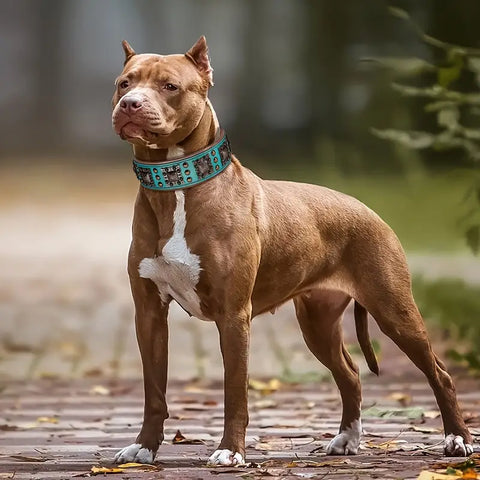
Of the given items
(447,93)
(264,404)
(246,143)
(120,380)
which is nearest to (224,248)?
(264,404)

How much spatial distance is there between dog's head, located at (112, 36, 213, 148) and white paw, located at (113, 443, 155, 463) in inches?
48.5

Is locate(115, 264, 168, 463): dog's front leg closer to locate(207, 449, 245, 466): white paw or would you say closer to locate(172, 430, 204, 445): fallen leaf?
locate(207, 449, 245, 466): white paw

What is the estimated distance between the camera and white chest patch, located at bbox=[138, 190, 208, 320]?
4.72m

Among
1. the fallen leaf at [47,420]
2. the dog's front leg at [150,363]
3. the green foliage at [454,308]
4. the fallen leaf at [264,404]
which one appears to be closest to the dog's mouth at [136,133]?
the dog's front leg at [150,363]

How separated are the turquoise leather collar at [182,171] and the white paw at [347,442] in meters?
1.32

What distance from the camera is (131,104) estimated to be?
451cm

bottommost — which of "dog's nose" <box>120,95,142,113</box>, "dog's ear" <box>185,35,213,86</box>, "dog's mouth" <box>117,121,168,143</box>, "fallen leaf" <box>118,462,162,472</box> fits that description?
"fallen leaf" <box>118,462,162,472</box>

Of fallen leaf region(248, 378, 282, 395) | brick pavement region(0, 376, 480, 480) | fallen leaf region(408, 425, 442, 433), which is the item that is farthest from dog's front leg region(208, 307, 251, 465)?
fallen leaf region(248, 378, 282, 395)

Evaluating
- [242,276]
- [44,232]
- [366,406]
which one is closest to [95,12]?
[44,232]

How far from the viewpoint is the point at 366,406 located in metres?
6.73

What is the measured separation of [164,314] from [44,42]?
1877 cm

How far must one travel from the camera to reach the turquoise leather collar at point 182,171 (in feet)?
15.8

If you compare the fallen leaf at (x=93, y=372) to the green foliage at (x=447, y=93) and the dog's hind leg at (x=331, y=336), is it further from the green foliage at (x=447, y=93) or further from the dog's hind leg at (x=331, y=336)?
the dog's hind leg at (x=331, y=336)

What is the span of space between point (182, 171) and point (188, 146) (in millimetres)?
107
